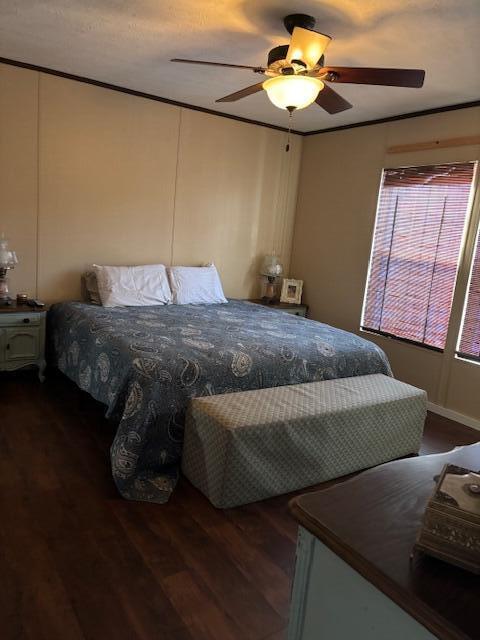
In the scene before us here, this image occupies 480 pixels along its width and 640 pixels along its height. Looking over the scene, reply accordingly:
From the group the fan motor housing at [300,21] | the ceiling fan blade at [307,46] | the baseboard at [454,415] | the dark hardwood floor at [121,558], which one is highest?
the fan motor housing at [300,21]

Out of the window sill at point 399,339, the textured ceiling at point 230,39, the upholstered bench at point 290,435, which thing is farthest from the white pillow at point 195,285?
the upholstered bench at point 290,435

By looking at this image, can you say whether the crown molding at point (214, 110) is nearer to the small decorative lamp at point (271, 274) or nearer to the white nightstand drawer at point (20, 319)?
the small decorative lamp at point (271, 274)

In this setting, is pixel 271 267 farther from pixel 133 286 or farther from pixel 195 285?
pixel 133 286

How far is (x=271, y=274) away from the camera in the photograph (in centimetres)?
502

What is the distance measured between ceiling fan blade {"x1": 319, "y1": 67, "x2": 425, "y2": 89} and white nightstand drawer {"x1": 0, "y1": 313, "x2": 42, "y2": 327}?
2629mm

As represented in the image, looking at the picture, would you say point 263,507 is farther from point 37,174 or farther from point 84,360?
point 37,174

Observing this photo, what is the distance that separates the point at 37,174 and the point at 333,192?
2.79 metres

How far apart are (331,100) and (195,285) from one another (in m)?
2.13

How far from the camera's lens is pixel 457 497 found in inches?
34.5

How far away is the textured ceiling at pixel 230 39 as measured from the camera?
2.36m

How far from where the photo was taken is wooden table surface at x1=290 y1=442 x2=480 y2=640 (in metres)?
0.75

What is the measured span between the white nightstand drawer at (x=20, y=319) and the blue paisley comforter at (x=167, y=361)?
0.59ft

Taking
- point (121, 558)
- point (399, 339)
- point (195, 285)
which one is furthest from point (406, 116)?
point (121, 558)

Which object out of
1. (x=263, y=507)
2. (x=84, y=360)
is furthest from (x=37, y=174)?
(x=263, y=507)
